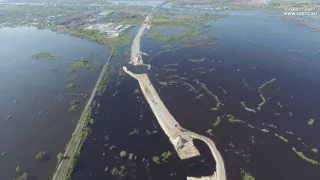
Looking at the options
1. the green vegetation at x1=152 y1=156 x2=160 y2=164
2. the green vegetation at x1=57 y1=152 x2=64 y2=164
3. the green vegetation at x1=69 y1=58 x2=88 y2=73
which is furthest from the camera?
the green vegetation at x1=69 y1=58 x2=88 y2=73

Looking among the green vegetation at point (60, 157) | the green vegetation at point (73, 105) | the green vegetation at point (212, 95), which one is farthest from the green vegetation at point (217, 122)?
the green vegetation at point (73, 105)

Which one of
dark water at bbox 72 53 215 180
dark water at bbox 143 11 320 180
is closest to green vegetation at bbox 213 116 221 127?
dark water at bbox 143 11 320 180

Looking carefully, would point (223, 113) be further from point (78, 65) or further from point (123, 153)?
point (78, 65)

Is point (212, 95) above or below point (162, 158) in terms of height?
above

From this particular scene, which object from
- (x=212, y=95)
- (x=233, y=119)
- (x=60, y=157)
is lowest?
(x=233, y=119)

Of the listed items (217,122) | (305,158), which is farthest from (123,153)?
(305,158)

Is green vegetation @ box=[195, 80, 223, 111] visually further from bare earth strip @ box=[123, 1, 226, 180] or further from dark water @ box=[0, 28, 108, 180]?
dark water @ box=[0, 28, 108, 180]
